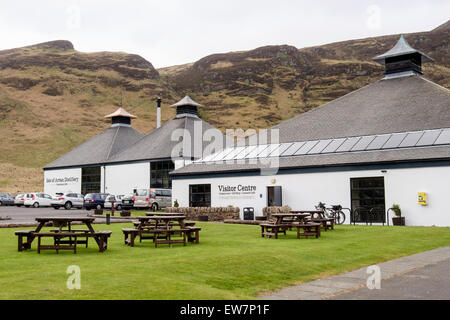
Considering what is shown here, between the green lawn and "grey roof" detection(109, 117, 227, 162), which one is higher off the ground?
"grey roof" detection(109, 117, 227, 162)

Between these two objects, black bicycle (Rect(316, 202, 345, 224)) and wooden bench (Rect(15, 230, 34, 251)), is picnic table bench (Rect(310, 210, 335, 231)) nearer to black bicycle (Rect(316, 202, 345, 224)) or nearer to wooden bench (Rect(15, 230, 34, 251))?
black bicycle (Rect(316, 202, 345, 224))

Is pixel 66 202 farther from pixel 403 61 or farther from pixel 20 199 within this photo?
pixel 403 61

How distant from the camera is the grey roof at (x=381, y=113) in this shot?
93.1ft

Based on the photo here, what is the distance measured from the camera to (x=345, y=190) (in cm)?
2664

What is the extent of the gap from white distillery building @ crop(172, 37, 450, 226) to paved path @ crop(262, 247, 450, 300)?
13826mm

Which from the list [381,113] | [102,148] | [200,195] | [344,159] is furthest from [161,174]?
[344,159]

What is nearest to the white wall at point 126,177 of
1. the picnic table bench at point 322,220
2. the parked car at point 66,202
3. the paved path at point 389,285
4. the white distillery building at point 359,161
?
the parked car at point 66,202

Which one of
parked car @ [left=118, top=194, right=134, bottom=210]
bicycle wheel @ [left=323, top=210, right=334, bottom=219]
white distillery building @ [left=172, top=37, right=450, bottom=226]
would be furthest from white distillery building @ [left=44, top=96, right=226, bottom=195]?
bicycle wheel @ [left=323, top=210, right=334, bottom=219]

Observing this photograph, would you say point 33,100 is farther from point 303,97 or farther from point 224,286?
point 224,286

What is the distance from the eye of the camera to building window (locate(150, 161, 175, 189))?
45750mm

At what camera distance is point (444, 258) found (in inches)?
489

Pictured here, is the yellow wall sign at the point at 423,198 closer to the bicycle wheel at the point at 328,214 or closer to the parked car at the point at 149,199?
the bicycle wheel at the point at 328,214

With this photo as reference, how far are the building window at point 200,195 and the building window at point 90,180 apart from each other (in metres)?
21.9
